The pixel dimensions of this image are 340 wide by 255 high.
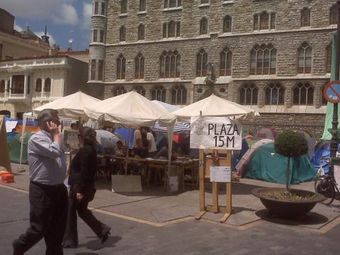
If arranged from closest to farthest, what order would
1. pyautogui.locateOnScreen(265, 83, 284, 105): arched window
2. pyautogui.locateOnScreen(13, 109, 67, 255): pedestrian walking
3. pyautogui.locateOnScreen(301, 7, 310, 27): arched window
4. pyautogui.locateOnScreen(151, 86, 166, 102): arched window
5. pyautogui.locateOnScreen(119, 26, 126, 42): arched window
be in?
pyautogui.locateOnScreen(13, 109, 67, 255): pedestrian walking < pyautogui.locateOnScreen(301, 7, 310, 27): arched window < pyautogui.locateOnScreen(265, 83, 284, 105): arched window < pyautogui.locateOnScreen(151, 86, 166, 102): arched window < pyautogui.locateOnScreen(119, 26, 126, 42): arched window

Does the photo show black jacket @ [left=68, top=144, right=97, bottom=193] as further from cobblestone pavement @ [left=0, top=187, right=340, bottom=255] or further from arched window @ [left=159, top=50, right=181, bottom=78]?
arched window @ [left=159, top=50, right=181, bottom=78]

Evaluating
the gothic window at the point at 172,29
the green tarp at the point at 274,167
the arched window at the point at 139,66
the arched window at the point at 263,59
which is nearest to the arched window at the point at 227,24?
the arched window at the point at 263,59

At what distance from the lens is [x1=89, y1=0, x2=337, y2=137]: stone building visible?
34906 millimetres

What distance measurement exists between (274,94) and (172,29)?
1144 centimetres

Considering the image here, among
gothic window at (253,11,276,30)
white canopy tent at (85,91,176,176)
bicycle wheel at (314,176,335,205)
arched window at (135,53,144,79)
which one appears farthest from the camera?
arched window at (135,53,144,79)

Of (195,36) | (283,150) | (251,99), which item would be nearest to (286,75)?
(251,99)

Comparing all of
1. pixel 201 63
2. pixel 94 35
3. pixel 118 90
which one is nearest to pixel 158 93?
Result: pixel 118 90

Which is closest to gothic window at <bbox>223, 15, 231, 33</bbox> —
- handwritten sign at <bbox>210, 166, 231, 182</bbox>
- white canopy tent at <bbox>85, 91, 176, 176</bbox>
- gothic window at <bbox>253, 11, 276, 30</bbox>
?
gothic window at <bbox>253, 11, 276, 30</bbox>

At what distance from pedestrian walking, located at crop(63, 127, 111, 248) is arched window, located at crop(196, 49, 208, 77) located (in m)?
33.8

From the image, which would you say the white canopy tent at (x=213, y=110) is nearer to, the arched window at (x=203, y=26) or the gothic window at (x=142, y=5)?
the arched window at (x=203, y=26)

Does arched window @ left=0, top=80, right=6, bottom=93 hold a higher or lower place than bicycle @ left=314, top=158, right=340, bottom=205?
higher

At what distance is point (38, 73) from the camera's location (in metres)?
45.7

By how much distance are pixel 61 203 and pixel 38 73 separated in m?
42.9

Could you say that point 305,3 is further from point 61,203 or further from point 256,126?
point 61,203
